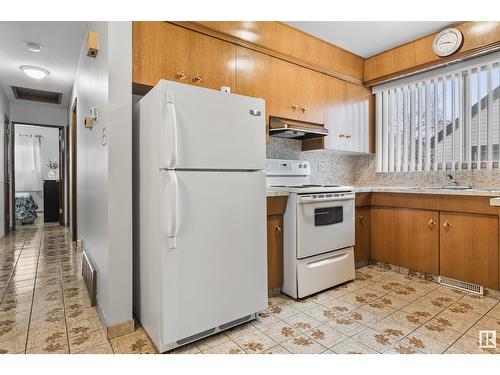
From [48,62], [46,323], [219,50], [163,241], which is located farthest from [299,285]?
[48,62]

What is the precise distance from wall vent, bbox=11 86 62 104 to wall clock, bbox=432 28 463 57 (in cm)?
560

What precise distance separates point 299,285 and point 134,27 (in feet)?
7.42

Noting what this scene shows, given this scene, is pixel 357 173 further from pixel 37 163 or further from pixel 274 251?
pixel 37 163

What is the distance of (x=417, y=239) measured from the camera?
2.96m

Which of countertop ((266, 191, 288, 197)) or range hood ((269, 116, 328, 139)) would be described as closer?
countertop ((266, 191, 288, 197))

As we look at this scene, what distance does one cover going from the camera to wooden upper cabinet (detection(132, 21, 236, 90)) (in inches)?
79.1

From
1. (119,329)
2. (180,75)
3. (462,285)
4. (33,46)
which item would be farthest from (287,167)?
(33,46)

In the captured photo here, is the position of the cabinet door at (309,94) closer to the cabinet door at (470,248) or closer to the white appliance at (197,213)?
the white appliance at (197,213)

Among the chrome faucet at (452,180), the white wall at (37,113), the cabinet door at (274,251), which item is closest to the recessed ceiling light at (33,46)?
the white wall at (37,113)

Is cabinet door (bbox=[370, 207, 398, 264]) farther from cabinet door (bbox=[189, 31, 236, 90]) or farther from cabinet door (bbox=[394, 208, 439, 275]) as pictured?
cabinet door (bbox=[189, 31, 236, 90])

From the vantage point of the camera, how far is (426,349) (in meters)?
1.70

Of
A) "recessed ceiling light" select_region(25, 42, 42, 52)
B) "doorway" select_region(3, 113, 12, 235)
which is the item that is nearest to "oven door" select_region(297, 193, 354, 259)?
"recessed ceiling light" select_region(25, 42, 42, 52)

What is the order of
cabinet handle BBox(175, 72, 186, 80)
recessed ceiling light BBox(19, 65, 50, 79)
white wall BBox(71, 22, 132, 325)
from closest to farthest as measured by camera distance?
white wall BBox(71, 22, 132, 325)
cabinet handle BBox(175, 72, 186, 80)
recessed ceiling light BBox(19, 65, 50, 79)
